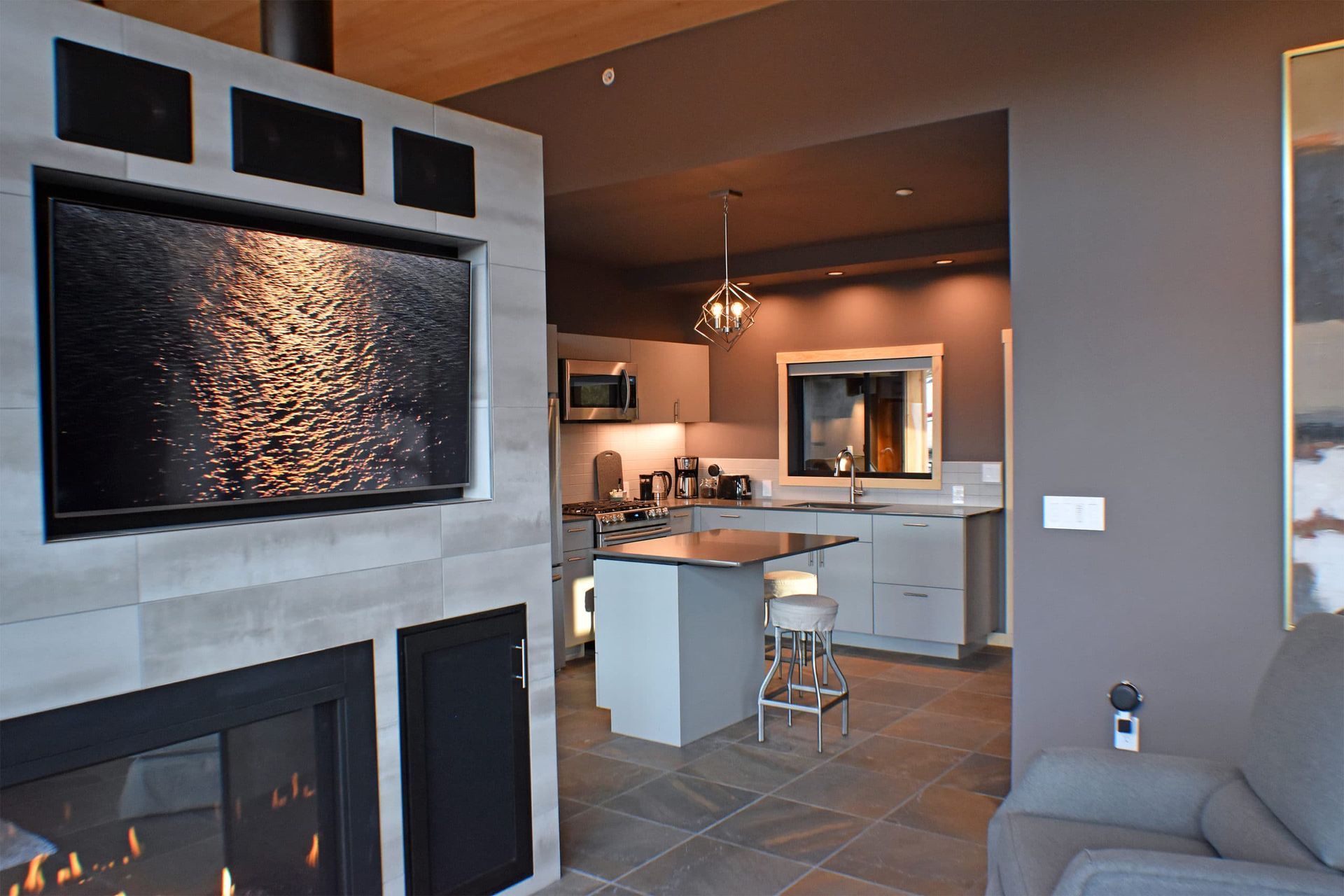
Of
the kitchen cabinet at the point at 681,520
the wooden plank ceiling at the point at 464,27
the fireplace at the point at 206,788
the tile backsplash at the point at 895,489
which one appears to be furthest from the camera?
the kitchen cabinet at the point at 681,520

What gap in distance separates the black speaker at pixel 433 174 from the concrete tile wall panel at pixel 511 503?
2.08 ft

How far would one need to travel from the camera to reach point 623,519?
606 centimetres

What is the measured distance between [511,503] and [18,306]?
139 cm

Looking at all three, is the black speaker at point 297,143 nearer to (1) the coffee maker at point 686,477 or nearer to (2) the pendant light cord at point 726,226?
(2) the pendant light cord at point 726,226

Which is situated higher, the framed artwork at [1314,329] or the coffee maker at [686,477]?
the framed artwork at [1314,329]

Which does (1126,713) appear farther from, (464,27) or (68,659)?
(464,27)

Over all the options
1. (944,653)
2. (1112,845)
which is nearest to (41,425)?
(1112,845)

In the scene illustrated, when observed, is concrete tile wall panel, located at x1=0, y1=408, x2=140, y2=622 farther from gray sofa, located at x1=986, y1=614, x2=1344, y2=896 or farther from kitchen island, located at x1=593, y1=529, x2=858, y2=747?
kitchen island, located at x1=593, y1=529, x2=858, y2=747

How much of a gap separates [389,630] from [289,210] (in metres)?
1.15

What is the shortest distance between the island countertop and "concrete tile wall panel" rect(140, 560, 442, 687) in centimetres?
174

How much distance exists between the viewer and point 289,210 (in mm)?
2338

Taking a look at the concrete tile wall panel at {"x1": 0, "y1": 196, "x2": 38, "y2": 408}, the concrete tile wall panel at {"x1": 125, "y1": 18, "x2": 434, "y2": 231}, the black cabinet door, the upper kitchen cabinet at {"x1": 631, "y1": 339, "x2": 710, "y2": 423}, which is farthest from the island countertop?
the concrete tile wall panel at {"x1": 0, "y1": 196, "x2": 38, "y2": 408}

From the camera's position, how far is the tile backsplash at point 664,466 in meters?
6.25

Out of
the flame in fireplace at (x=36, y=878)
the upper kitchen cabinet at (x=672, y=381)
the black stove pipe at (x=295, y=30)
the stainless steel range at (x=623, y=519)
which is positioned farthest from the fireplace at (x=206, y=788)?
the upper kitchen cabinet at (x=672, y=381)
